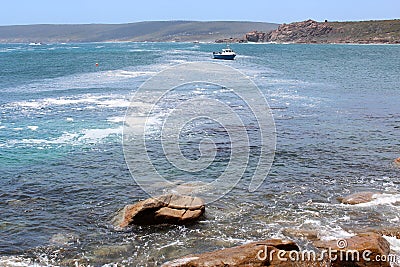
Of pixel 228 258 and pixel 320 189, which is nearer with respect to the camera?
pixel 228 258

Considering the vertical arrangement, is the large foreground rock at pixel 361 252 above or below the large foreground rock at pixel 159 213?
above

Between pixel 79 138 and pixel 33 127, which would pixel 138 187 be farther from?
pixel 33 127

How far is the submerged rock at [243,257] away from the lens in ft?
36.6

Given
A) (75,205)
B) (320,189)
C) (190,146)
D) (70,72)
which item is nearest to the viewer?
(75,205)

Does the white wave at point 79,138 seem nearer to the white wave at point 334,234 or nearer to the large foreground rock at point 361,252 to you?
the white wave at point 334,234

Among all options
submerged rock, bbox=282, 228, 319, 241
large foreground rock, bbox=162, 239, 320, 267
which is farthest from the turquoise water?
large foreground rock, bbox=162, 239, 320, 267

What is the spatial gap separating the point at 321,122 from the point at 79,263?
2192 centimetres

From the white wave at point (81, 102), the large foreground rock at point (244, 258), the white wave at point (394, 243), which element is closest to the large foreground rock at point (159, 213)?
the large foreground rock at point (244, 258)

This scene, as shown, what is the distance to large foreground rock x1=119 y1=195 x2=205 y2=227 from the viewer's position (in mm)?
15289

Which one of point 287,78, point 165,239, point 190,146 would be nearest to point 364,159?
point 190,146

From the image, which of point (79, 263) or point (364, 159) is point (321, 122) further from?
point (79, 263)

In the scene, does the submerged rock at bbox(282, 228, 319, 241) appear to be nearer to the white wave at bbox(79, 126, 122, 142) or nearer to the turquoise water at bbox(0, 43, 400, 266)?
the turquoise water at bbox(0, 43, 400, 266)

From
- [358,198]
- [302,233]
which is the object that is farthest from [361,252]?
[358,198]

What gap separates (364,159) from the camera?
2277 cm
